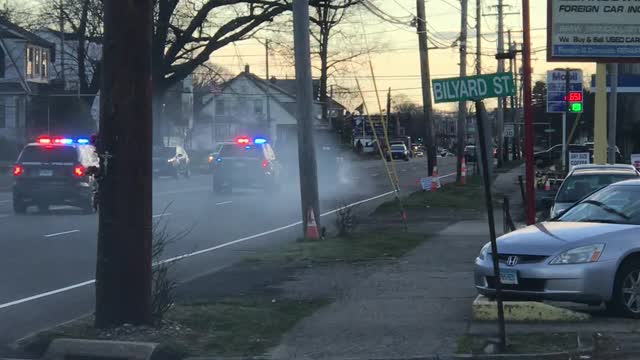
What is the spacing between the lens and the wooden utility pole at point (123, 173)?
939 centimetres

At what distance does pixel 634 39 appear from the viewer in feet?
74.8

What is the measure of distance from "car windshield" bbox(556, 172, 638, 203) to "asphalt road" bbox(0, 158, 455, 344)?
5.40m

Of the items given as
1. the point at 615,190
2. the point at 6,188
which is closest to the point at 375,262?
the point at 615,190

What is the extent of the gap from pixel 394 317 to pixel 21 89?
55079mm

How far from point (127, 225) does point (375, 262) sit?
711cm

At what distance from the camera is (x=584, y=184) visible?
19.8 metres

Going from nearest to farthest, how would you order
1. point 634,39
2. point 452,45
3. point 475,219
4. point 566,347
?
point 566,347 → point 634,39 → point 475,219 → point 452,45

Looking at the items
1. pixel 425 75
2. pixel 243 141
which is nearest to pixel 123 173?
pixel 243 141

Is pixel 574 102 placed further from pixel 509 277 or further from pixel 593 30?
pixel 509 277

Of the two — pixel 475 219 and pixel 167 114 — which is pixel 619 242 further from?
pixel 167 114

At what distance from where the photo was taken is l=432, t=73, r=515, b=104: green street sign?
31.2ft

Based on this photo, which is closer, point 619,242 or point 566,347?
point 566,347

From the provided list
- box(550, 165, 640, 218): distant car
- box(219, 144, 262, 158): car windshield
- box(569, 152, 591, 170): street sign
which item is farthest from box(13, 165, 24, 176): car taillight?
box(569, 152, 591, 170): street sign

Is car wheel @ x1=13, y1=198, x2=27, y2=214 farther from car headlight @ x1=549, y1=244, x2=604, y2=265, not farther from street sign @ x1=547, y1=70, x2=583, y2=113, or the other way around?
car headlight @ x1=549, y1=244, x2=604, y2=265
